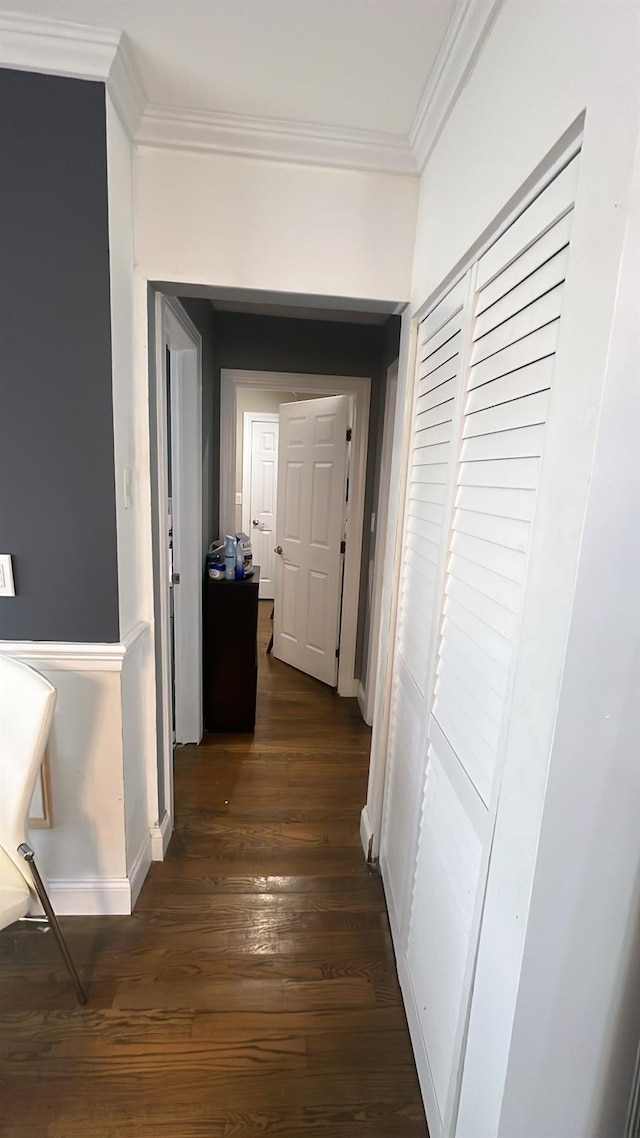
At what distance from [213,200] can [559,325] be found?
129cm

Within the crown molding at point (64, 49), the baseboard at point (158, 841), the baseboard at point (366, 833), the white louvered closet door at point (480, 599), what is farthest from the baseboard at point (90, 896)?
the crown molding at point (64, 49)

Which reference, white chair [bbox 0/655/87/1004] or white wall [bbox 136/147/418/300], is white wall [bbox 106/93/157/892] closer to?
white wall [bbox 136/147/418/300]

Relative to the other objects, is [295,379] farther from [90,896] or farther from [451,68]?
[90,896]

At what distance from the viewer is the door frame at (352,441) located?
3091mm

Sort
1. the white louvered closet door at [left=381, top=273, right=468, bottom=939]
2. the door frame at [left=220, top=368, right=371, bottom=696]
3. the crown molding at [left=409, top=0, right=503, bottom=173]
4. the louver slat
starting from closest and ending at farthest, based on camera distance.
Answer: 1. the louver slat
2. the crown molding at [left=409, top=0, right=503, bottom=173]
3. the white louvered closet door at [left=381, top=273, right=468, bottom=939]
4. the door frame at [left=220, top=368, right=371, bottom=696]

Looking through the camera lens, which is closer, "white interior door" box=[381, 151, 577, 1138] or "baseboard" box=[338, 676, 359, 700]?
"white interior door" box=[381, 151, 577, 1138]

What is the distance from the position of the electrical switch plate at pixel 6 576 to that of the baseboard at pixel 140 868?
1.01m

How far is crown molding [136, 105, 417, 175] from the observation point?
4.65ft

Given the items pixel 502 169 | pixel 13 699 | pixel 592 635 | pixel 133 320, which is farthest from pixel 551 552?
pixel 133 320

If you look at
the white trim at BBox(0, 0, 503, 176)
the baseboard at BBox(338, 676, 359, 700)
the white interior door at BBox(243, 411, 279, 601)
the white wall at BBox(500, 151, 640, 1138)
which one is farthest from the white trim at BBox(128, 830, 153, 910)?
the white interior door at BBox(243, 411, 279, 601)

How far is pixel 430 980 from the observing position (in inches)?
46.2

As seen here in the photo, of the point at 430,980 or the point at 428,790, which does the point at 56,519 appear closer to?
the point at 428,790

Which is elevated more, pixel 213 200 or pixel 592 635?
pixel 213 200

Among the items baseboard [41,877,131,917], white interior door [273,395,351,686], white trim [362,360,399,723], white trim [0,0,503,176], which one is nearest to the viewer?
white trim [0,0,503,176]
